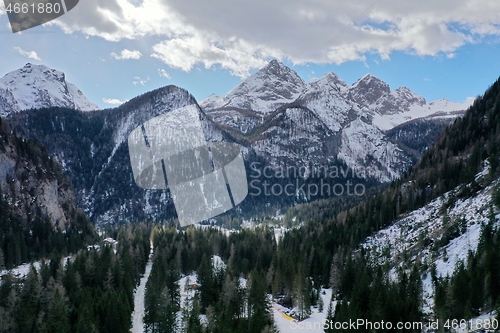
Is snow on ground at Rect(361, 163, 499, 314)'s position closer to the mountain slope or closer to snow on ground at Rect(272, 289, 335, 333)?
snow on ground at Rect(272, 289, 335, 333)

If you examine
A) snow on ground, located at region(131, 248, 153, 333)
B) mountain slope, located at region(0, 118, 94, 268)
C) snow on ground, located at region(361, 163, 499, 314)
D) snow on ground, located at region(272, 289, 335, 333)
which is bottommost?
snow on ground, located at region(272, 289, 335, 333)

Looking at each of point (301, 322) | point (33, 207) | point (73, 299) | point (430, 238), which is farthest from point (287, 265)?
point (33, 207)

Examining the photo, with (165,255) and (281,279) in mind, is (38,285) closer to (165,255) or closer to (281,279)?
(165,255)

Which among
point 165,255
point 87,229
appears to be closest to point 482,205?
point 165,255

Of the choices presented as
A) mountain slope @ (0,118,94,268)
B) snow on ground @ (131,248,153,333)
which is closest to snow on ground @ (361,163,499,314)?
snow on ground @ (131,248,153,333)

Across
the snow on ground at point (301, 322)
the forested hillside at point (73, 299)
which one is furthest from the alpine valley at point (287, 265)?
the snow on ground at point (301, 322)

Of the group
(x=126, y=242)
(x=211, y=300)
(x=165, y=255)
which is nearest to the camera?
(x=211, y=300)

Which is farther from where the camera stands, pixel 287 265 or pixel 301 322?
pixel 287 265

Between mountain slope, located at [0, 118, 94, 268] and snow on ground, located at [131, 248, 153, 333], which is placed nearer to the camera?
snow on ground, located at [131, 248, 153, 333]

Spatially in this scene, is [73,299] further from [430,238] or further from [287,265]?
[430,238]

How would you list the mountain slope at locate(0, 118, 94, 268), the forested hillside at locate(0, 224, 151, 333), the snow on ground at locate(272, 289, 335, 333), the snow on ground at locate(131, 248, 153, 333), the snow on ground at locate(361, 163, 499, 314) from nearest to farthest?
the forested hillside at locate(0, 224, 151, 333) < the snow on ground at locate(272, 289, 335, 333) < the snow on ground at locate(131, 248, 153, 333) < the snow on ground at locate(361, 163, 499, 314) < the mountain slope at locate(0, 118, 94, 268)

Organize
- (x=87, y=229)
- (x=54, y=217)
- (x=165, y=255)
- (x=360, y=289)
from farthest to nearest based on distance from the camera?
(x=87, y=229)
(x=54, y=217)
(x=165, y=255)
(x=360, y=289)
